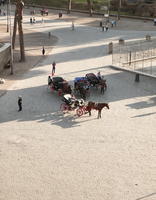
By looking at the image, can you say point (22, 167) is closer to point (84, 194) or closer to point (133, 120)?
point (84, 194)

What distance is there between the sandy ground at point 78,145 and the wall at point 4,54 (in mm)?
3060

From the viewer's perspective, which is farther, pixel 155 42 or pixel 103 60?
pixel 155 42

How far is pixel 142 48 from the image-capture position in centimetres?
4628

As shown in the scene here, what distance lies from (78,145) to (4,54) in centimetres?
1779

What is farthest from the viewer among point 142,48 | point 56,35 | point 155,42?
point 56,35

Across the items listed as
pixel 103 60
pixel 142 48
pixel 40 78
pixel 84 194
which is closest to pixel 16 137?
pixel 84 194

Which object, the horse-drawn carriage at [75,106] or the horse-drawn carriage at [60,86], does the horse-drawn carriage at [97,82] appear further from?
the horse-drawn carriage at [75,106]

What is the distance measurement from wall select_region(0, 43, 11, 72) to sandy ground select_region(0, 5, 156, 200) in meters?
3.06

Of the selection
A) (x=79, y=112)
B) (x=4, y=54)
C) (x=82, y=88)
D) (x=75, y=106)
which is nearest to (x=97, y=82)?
(x=82, y=88)

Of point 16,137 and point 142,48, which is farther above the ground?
point 142,48

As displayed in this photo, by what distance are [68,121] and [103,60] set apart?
17862mm

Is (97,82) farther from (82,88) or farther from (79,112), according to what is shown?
(79,112)

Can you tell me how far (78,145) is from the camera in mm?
21109

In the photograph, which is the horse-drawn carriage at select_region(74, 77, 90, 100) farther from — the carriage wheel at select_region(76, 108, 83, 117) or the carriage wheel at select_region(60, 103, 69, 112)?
the carriage wheel at select_region(76, 108, 83, 117)
